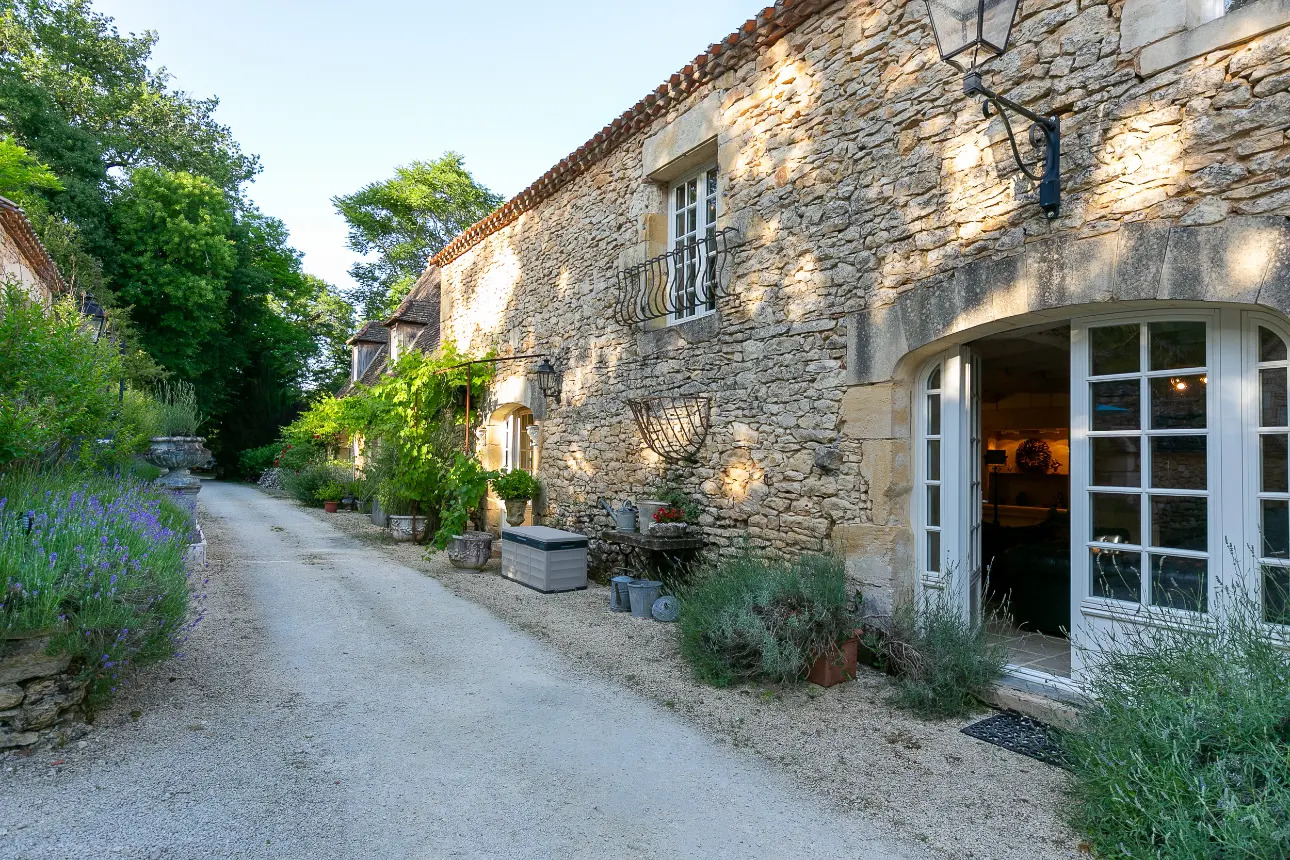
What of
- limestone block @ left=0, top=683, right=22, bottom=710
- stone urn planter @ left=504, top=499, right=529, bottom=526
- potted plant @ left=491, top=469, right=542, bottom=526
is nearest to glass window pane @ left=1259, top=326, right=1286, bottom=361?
limestone block @ left=0, top=683, right=22, bottom=710

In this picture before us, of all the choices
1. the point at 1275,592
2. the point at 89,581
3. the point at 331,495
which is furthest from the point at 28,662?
the point at 331,495

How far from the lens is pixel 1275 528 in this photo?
3039mm

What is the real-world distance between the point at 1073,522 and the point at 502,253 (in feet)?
26.7

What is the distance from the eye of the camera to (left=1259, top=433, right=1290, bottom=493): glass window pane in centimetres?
303

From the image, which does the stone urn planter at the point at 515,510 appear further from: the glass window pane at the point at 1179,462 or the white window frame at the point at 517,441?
the glass window pane at the point at 1179,462

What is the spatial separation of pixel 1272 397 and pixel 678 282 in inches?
173

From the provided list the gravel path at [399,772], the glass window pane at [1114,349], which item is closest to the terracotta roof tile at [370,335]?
the gravel path at [399,772]

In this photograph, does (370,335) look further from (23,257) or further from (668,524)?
(668,524)

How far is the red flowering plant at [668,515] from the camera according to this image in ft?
19.0

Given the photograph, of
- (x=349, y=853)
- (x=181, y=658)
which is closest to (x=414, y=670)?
(x=181, y=658)

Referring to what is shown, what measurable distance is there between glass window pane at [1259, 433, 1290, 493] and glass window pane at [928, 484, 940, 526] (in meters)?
1.59

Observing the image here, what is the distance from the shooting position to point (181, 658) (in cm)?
434

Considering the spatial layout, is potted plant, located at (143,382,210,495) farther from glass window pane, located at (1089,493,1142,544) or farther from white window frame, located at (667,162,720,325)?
glass window pane, located at (1089,493,1142,544)

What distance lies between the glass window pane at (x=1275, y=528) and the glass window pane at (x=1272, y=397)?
0.35m
